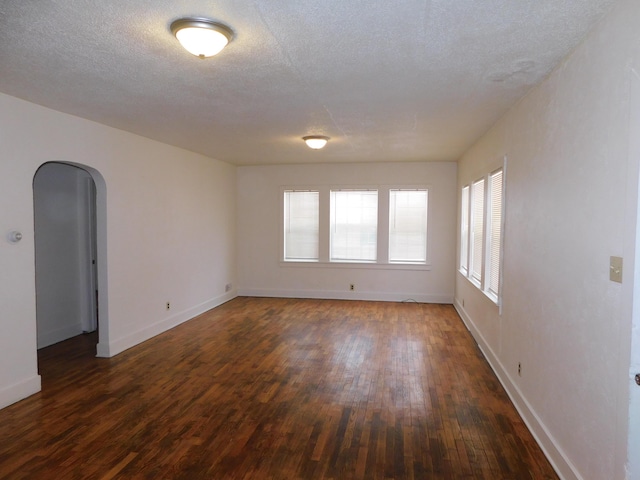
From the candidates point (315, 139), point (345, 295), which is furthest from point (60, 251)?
point (345, 295)

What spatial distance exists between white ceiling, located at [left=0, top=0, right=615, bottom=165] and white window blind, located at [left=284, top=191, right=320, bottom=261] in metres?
3.33

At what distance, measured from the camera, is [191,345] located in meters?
4.94

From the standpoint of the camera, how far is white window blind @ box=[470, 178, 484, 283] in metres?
5.18

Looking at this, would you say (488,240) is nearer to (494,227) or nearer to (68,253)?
(494,227)

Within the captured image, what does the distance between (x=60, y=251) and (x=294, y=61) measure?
4.29 m

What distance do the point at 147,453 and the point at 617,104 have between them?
3379mm

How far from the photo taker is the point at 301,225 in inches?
311

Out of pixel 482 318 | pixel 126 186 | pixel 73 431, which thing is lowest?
pixel 73 431

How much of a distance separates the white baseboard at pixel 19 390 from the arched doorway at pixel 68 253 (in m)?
0.93

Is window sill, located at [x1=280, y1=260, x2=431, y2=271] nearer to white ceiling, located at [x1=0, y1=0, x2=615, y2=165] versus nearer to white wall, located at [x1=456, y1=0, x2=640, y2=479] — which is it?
white ceiling, located at [x1=0, y1=0, x2=615, y2=165]

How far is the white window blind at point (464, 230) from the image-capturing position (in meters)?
6.18

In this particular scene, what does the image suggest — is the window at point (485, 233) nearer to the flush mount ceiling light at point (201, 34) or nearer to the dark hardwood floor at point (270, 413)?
the dark hardwood floor at point (270, 413)

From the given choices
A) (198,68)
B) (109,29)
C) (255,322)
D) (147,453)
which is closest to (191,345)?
(255,322)

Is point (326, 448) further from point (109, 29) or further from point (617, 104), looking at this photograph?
point (109, 29)
